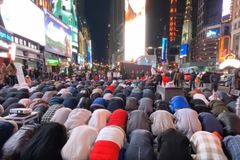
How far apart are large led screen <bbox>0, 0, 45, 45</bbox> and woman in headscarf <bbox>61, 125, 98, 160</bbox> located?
2115 centimetres

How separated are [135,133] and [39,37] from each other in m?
31.5

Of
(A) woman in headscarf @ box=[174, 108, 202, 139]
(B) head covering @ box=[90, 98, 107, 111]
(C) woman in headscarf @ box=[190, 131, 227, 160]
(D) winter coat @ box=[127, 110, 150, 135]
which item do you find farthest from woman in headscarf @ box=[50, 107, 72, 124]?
(C) woman in headscarf @ box=[190, 131, 227, 160]

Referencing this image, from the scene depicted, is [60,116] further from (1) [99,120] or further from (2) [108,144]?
(2) [108,144]

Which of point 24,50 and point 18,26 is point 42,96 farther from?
point 24,50

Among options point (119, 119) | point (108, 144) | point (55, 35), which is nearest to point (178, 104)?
point (119, 119)

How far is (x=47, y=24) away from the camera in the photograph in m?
37.7

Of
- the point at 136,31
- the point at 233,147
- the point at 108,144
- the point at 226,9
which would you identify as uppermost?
the point at 226,9

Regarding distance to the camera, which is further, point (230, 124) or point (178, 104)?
point (178, 104)

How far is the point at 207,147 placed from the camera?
15.2ft

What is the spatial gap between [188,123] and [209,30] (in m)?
130

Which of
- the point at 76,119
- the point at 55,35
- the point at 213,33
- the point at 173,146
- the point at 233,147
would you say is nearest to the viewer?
the point at 173,146

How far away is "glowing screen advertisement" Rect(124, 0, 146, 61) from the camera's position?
56.2 metres

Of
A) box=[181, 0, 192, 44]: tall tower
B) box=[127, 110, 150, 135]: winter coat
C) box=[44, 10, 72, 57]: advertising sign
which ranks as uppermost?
box=[181, 0, 192, 44]: tall tower

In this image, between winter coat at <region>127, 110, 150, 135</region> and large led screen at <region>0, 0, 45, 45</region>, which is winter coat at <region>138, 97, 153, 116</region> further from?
large led screen at <region>0, 0, 45, 45</region>
